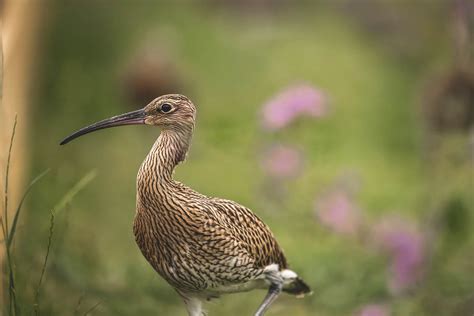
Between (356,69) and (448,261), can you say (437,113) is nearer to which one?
(448,261)

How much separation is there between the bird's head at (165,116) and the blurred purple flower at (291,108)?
4.90 feet

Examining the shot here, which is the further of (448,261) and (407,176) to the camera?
(407,176)

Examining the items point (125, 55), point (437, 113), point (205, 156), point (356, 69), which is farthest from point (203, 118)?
point (437, 113)

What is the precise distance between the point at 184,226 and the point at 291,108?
151cm

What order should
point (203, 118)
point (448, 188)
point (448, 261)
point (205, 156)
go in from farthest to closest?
point (203, 118), point (205, 156), point (448, 188), point (448, 261)

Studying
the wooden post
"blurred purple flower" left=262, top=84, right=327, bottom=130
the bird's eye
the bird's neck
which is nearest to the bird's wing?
the bird's neck

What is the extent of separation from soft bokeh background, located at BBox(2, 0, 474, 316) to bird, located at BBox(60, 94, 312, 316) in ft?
1.44

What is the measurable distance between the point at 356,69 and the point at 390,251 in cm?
436

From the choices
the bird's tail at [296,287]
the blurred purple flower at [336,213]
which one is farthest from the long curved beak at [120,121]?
the blurred purple flower at [336,213]

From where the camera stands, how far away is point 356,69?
840 centimetres

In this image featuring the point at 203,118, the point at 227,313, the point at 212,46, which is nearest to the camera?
the point at 227,313

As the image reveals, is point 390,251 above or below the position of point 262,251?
above

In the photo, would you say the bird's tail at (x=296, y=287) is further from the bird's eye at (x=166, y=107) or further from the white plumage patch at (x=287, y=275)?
the bird's eye at (x=166, y=107)

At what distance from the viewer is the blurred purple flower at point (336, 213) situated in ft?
13.8
